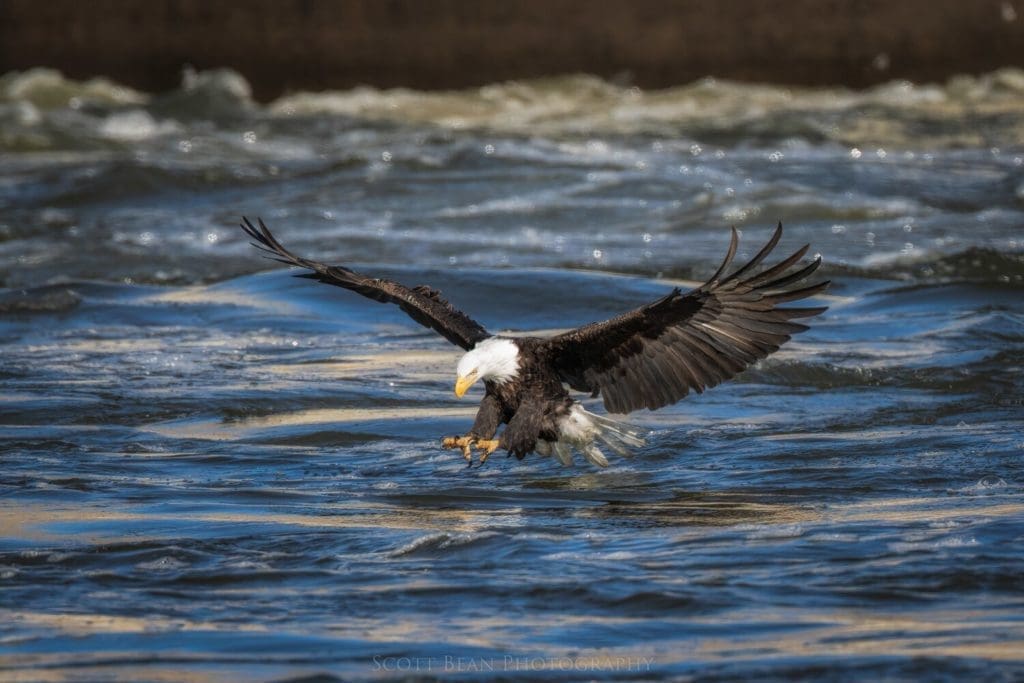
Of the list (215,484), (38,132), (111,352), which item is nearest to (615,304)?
(111,352)

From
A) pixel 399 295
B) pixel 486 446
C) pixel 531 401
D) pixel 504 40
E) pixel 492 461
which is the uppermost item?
pixel 504 40

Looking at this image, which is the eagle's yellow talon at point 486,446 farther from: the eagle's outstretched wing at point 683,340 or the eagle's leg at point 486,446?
the eagle's outstretched wing at point 683,340

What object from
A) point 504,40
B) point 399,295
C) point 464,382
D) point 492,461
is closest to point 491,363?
point 464,382

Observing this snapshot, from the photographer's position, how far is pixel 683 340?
6301 millimetres

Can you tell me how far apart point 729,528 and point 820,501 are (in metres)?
0.54

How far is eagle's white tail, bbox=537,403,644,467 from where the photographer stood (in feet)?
21.0

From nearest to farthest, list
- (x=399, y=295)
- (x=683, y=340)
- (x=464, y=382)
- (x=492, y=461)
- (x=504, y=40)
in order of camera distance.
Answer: (x=464, y=382) < (x=683, y=340) < (x=399, y=295) < (x=492, y=461) < (x=504, y=40)

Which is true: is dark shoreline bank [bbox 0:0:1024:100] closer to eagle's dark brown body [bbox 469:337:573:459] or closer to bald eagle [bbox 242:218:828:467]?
bald eagle [bbox 242:218:828:467]

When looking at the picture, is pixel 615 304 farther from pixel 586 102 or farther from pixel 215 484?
pixel 586 102

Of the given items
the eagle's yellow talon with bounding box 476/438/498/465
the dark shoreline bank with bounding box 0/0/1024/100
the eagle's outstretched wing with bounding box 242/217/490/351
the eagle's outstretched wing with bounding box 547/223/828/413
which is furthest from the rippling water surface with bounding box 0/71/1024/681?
the dark shoreline bank with bounding box 0/0/1024/100

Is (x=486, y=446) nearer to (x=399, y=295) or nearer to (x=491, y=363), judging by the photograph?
(x=491, y=363)

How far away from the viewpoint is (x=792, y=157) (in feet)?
59.7

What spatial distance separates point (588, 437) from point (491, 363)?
48 cm

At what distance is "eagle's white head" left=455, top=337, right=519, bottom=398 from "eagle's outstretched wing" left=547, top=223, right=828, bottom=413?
155mm
